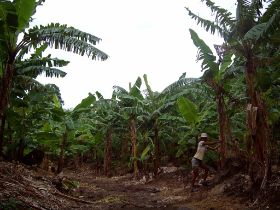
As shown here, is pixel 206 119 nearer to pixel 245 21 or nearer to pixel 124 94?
pixel 124 94

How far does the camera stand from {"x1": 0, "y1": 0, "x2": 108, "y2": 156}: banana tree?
27.7 ft

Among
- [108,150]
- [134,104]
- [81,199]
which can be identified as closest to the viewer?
[81,199]

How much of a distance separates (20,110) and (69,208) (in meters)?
6.68

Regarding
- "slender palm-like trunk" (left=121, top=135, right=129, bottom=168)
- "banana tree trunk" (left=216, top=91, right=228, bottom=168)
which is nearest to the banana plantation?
"banana tree trunk" (left=216, top=91, right=228, bottom=168)

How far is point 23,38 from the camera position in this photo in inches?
357

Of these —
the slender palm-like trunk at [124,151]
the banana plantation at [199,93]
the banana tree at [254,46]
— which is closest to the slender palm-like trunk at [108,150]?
the slender palm-like trunk at [124,151]

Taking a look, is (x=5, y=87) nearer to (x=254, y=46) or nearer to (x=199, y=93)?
(x=254, y=46)

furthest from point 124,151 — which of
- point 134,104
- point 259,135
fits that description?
point 259,135

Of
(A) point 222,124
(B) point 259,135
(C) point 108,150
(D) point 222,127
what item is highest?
(A) point 222,124

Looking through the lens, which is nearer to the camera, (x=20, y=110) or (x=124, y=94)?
(x=20, y=110)

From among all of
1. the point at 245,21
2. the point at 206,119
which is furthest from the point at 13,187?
the point at 206,119

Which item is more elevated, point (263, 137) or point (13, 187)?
point (263, 137)

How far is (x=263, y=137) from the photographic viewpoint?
25.6ft

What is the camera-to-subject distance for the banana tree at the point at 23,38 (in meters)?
8.45
